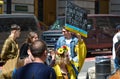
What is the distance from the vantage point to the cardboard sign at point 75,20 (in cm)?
801

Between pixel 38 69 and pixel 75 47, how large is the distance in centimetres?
321

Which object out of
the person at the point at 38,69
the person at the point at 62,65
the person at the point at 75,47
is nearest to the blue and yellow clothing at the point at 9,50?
the person at the point at 75,47

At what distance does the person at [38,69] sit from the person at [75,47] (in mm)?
2404

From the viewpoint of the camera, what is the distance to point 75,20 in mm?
8141

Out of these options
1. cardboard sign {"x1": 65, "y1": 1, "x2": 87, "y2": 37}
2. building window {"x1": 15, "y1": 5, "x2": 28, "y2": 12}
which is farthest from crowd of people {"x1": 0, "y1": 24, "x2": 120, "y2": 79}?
building window {"x1": 15, "y1": 5, "x2": 28, "y2": 12}

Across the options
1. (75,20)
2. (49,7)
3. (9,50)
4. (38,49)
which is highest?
(75,20)

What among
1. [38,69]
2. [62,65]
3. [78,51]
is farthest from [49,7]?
[38,69]

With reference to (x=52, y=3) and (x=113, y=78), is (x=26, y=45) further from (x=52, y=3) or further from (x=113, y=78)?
(x=52, y=3)

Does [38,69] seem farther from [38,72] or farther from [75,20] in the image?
[75,20]

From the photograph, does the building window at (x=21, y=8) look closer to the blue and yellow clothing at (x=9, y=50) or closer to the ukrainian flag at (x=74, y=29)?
the blue and yellow clothing at (x=9, y=50)

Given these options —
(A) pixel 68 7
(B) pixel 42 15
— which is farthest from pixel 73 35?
(B) pixel 42 15

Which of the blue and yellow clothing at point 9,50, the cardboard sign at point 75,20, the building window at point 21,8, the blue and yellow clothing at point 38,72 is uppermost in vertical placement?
the cardboard sign at point 75,20

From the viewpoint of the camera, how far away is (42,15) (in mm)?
31078

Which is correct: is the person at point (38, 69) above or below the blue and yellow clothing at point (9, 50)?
above
